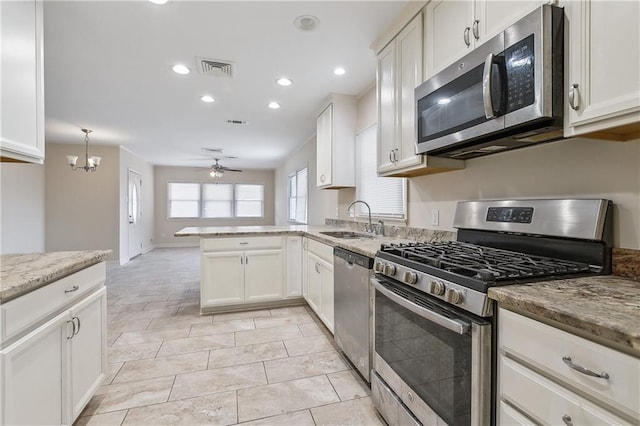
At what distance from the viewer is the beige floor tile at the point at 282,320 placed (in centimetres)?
305

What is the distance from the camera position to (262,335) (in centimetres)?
278

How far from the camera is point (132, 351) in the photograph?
2451 mm

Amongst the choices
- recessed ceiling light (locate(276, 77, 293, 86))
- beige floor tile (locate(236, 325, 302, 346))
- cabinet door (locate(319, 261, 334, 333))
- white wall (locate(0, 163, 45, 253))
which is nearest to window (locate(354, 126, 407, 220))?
cabinet door (locate(319, 261, 334, 333))

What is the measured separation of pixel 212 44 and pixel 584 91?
251cm

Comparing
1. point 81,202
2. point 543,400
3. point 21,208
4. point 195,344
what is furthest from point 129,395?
point 81,202

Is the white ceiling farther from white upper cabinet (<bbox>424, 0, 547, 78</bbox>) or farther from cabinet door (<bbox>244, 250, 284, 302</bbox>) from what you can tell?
cabinet door (<bbox>244, 250, 284, 302</bbox>)

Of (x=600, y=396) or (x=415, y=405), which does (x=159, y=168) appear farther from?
(x=600, y=396)

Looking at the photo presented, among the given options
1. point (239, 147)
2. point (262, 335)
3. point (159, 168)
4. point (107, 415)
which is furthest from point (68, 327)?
point (159, 168)

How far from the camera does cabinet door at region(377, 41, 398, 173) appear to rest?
2.21m

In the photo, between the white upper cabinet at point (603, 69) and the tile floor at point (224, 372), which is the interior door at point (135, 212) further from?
the white upper cabinet at point (603, 69)

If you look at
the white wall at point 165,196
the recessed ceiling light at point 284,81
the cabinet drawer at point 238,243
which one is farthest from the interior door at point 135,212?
the recessed ceiling light at point 284,81

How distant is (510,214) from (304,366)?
1.73 m

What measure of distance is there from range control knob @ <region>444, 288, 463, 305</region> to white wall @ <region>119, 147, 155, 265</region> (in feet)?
22.8

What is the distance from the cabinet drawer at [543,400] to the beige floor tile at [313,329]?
6.57ft
